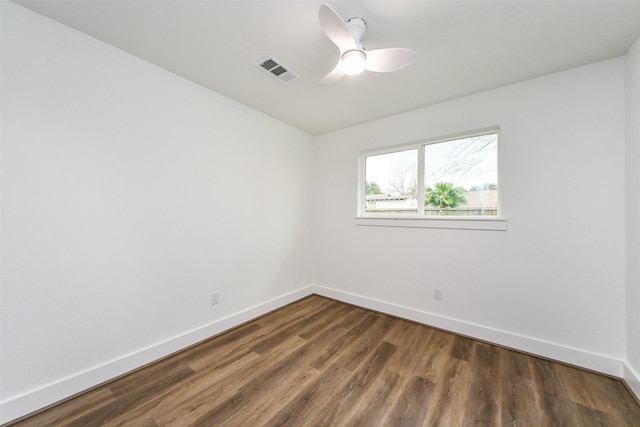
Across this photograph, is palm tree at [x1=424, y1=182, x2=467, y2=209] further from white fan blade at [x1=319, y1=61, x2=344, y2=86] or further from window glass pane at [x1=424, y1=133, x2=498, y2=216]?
white fan blade at [x1=319, y1=61, x2=344, y2=86]

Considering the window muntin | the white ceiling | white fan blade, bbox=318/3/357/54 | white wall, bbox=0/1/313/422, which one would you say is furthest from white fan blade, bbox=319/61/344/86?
the window muntin

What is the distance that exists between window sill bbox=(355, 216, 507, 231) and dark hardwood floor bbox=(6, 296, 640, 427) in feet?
3.68

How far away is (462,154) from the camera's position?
253 centimetres

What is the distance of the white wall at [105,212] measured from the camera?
141cm

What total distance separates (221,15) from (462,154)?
2.49 metres

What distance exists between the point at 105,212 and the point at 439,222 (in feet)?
9.83

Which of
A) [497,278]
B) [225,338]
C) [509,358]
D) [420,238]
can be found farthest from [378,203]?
[225,338]

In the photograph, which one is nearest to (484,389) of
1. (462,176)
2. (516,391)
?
(516,391)

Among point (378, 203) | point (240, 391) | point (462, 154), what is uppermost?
point (462, 154)

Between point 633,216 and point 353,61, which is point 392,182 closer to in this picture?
point 353,61

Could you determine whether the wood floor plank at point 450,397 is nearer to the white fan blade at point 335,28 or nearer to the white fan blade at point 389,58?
the white fan blade at point 389,58

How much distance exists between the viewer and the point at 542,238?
204 cm

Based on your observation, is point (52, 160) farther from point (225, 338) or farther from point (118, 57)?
point (225, 338)

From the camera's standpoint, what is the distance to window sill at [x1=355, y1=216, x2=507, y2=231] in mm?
2229
